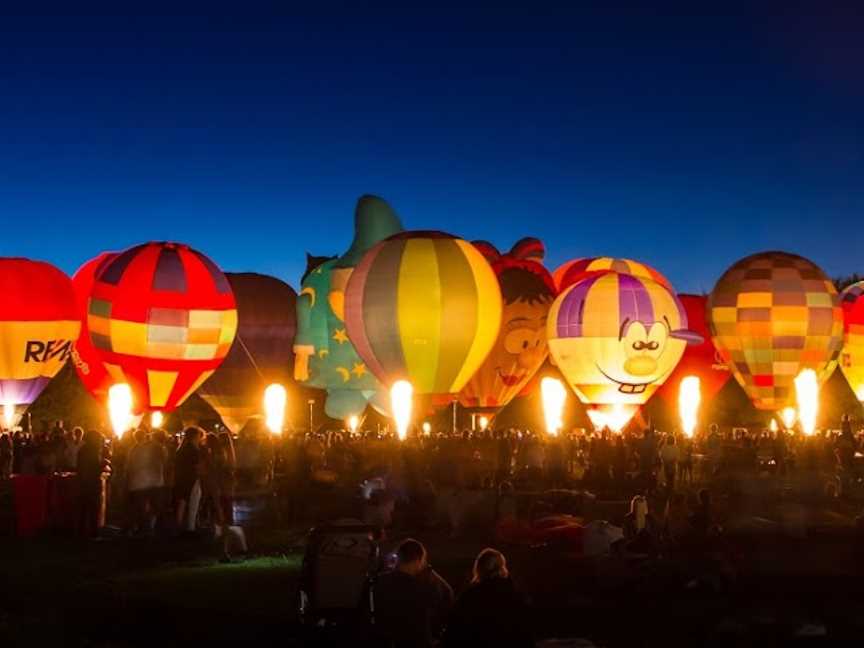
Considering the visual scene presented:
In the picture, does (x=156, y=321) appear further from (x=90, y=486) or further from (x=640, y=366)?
(x=90, y=486)

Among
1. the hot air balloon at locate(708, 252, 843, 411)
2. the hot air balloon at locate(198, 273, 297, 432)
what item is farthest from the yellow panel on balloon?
the hot air balloon at locate(708, 252, 843, 411)

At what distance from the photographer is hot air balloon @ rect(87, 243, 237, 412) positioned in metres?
29.1

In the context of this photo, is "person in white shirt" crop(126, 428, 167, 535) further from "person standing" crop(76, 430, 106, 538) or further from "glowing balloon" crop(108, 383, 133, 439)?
"glowing balloon" crop(108, 383, 133, 439)

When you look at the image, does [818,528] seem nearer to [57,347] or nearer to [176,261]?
[176,261]

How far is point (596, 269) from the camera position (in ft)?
131

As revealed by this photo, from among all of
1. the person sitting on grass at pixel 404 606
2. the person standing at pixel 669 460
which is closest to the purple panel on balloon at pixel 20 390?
the person standing at pixel 669 460

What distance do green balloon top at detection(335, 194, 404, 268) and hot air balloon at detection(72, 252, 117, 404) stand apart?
7.74 meters

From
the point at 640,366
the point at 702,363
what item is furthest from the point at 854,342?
the point at 640,366

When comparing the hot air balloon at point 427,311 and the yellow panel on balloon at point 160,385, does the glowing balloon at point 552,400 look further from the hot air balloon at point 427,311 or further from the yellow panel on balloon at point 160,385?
the yellow panel on balloon at point 160,385

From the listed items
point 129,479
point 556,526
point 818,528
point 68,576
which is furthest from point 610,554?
point 129,479

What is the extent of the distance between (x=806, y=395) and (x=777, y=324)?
2.07 metres

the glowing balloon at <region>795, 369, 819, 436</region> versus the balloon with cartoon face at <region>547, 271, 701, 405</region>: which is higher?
the balloon with cartoon face at <region>547, 271, 701, 405</region>

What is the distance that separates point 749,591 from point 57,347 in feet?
77.3

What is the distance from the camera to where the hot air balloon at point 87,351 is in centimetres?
3153
